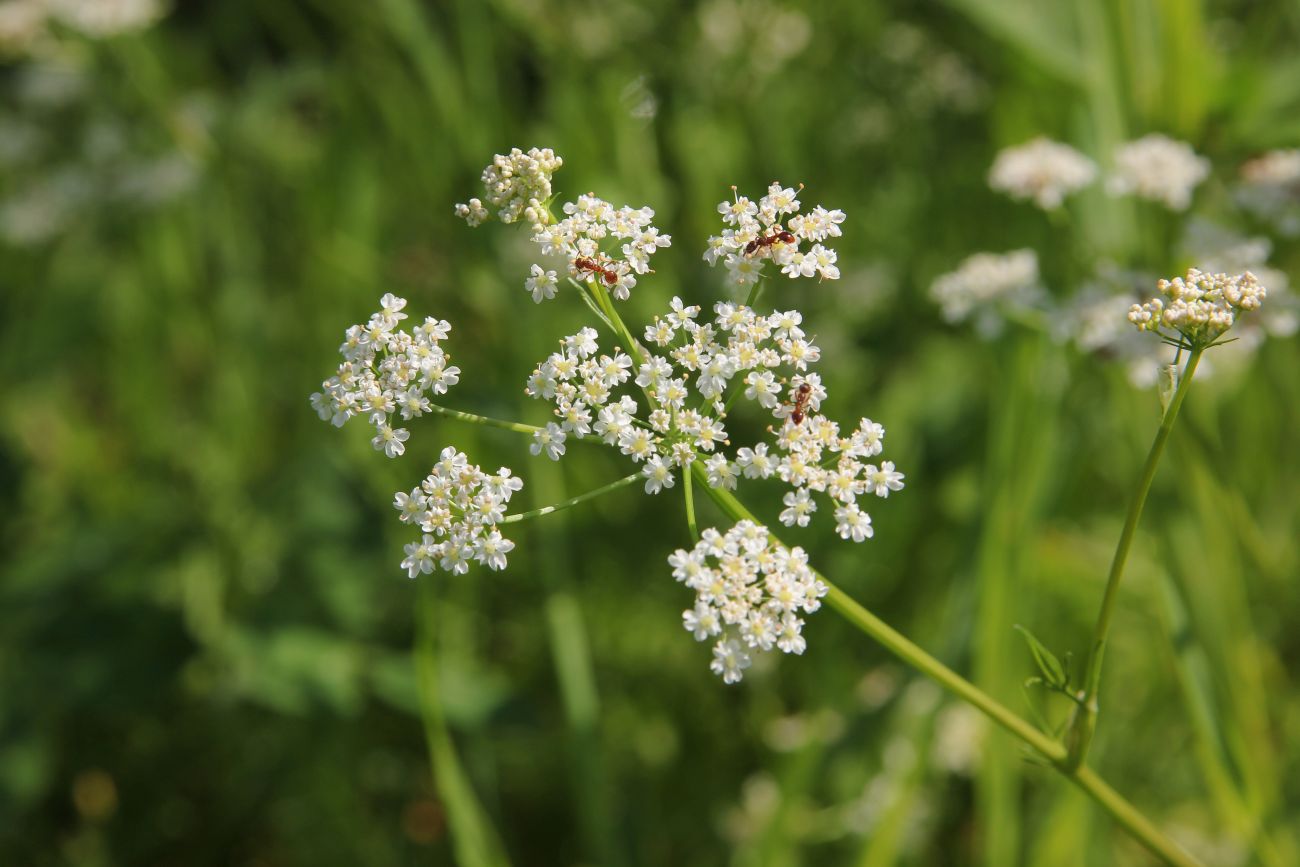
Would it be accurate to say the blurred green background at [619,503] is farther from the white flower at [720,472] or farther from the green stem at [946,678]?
the white flower at [720,472]

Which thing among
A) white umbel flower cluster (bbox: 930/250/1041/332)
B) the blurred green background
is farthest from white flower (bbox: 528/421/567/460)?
white umbel flower cluster (bbox: 930/250/1041/332)

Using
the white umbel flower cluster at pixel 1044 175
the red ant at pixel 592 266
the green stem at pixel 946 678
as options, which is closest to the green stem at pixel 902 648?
the green stem at pixel 946 678

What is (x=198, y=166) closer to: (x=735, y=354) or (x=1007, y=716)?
(x=735, y=354)

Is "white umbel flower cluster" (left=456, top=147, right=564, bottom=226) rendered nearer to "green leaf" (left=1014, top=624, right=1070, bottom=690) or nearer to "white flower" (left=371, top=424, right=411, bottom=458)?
"white flower" (left=371, top=424, right=411, bottom=458)

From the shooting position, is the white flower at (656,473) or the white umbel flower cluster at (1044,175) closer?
the white flower at (656,473)

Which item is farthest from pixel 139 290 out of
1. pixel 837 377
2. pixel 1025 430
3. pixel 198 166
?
pixel 1025 430

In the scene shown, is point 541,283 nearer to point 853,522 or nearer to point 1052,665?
point 853,522
